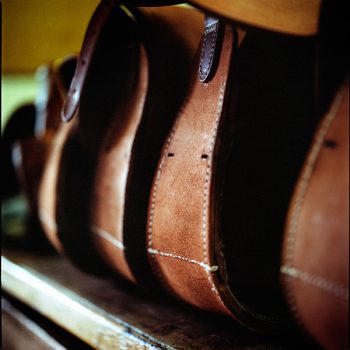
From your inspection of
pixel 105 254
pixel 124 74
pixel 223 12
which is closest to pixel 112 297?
pixel 105 254

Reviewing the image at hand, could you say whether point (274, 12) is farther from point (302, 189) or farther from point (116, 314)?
point (116, 314)

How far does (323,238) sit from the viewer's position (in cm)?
28

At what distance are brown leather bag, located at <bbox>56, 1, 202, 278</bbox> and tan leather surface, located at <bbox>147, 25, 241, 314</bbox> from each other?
0.04m

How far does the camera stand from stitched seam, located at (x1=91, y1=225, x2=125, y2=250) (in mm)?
503

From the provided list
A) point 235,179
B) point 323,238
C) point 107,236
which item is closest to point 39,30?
point 107,236

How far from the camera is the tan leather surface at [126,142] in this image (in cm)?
49

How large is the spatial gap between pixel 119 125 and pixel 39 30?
38 cm

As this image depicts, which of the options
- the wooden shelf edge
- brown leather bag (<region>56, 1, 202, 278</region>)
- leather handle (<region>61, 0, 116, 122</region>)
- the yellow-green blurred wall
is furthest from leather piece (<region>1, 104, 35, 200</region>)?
leather handle (<region>61, 0, 116, 122</region>)

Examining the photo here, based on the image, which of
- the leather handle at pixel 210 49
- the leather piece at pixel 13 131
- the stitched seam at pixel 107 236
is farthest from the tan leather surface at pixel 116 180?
the leather piece at pixel 13 131

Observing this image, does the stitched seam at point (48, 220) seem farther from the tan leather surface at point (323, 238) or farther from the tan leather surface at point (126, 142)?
the tan leather surface at point (323, 238)

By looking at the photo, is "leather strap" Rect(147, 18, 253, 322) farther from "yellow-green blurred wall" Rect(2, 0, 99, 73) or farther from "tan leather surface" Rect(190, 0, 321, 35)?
"yellow-green blurred wall" Rect(2, 0, 99, 73)

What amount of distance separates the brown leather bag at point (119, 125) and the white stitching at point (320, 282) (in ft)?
0.74

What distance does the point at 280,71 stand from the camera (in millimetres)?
435

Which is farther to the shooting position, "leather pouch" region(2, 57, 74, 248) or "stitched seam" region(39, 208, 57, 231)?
"leather pouch" region(2, 57, 74, 248)
